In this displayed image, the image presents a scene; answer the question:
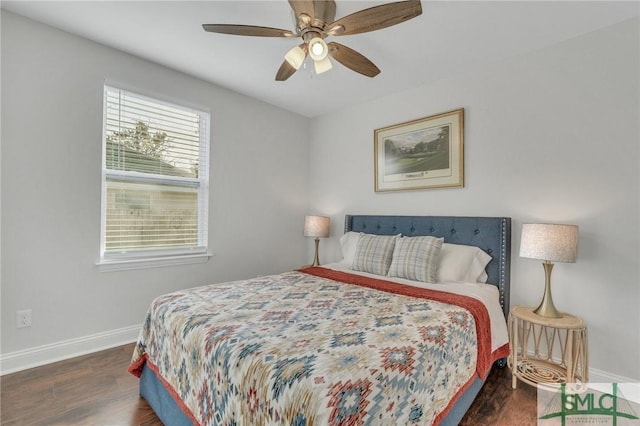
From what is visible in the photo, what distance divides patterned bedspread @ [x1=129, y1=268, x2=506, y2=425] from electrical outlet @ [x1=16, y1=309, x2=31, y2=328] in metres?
1.06

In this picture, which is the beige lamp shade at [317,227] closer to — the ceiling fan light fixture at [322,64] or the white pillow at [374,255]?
the white pillow at [374,255]

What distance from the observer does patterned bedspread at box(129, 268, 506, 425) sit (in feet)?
3.31

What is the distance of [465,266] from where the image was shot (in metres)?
2.48

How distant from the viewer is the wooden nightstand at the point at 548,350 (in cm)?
189

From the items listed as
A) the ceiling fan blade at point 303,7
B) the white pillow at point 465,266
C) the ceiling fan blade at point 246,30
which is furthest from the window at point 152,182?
the white pillow at point 465,266

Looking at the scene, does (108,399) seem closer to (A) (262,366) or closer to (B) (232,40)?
(A) (262,366)

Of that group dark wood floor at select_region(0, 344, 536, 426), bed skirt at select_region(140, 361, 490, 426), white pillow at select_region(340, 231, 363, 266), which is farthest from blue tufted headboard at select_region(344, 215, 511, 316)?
bed skirt at select_region(140, 361, 490, 426)

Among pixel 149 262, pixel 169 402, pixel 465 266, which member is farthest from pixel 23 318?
pixel 465 266

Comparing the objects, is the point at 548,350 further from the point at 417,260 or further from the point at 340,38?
the point at 340,38

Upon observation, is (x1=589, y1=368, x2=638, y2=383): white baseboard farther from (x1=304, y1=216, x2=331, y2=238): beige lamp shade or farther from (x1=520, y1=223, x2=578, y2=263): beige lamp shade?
(x1=304, y1=216, x2=331, y2=238): beige lamp shade

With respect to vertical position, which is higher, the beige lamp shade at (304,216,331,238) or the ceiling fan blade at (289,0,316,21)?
the ceiling fan blade at (289,0,316,21)

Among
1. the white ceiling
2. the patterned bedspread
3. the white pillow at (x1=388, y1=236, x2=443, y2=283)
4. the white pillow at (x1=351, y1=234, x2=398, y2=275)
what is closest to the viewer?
the patterned bedspread

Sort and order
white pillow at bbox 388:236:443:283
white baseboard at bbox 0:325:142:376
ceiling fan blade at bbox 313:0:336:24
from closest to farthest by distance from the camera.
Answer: ceiling fan blade at bbox 313:0:336:24 → white baseboard at bbox 0:325:142:376 → white pillow at bbox 388:236:443:283

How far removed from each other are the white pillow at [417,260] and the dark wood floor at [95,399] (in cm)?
86
